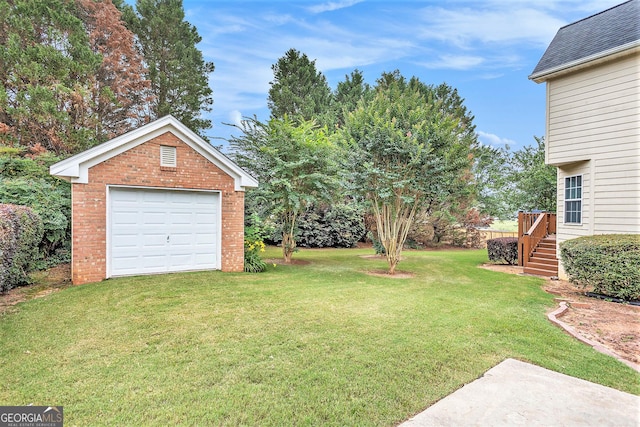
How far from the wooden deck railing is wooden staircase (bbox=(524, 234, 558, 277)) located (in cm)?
15

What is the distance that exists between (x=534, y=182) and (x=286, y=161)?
11185 mm

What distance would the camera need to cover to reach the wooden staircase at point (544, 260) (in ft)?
32.3

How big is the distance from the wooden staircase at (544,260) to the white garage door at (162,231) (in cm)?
971

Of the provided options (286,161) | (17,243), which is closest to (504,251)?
(286,161)

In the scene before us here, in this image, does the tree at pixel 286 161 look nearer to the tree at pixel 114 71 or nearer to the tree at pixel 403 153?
the tree at pixel 403 153

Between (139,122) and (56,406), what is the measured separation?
766 inches

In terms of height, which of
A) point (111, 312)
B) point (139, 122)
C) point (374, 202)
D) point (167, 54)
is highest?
point (167, 54)

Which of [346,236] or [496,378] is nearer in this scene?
[496,378]

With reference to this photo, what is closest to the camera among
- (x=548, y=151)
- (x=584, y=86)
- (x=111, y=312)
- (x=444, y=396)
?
(x=444, y=396)

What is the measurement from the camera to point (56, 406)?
108 inches

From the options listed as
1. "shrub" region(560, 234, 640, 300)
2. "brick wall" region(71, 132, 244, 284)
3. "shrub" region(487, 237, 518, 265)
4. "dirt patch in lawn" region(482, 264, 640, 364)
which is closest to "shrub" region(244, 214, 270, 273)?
"brick wall" region(71, 132, 244, 284)

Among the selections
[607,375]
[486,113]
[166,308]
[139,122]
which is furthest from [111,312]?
[486,113]

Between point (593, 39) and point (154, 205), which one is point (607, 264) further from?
point (154, 205)

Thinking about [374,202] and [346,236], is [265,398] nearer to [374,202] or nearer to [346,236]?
[374,202]
